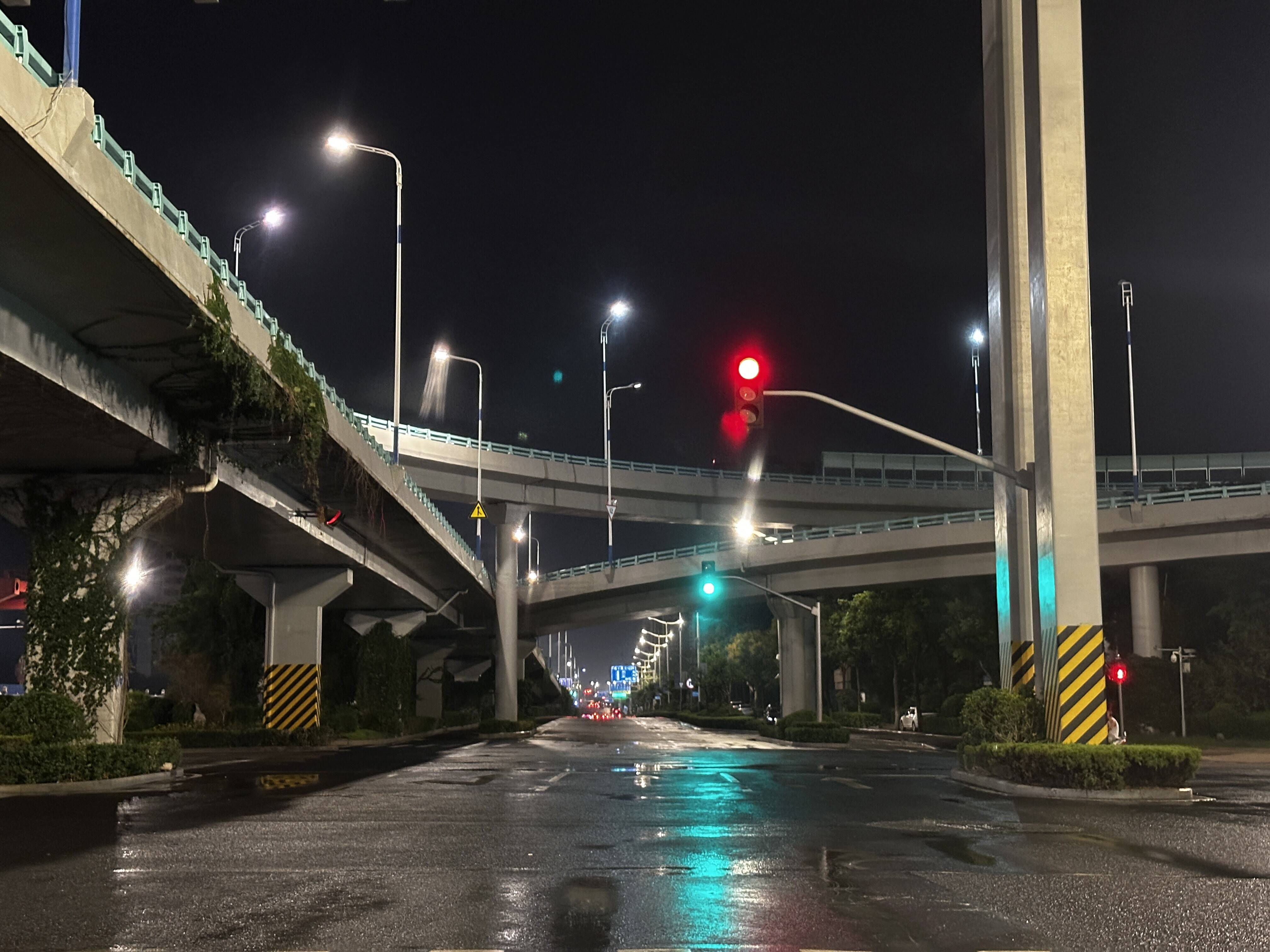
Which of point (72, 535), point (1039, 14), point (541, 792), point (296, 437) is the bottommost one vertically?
point (541, 792)

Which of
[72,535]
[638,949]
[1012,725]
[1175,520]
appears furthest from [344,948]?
[1175,520]

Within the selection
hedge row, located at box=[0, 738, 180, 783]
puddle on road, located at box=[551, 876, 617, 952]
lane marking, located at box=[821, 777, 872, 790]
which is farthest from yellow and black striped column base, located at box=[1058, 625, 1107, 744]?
hedge row, located at box=[0, 738, 180, 783]

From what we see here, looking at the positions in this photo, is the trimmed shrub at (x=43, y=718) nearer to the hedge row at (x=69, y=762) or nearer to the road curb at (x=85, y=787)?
the hedge row at (x=69, y=762)

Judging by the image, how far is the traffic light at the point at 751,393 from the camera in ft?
69.3

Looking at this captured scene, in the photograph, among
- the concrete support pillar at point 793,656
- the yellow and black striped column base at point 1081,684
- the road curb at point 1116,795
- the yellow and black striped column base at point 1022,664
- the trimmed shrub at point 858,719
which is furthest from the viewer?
the trimmed shrub at point 858,719

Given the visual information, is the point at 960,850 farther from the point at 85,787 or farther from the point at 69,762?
the point at 69,762

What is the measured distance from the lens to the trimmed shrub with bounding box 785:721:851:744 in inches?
1877

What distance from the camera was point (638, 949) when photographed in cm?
842

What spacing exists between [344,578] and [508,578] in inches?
1169

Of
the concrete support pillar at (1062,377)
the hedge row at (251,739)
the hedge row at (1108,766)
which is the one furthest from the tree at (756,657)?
the hedge row at (1108,766)

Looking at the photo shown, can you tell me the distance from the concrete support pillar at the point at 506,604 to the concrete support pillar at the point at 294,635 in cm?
2727

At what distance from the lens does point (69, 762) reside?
2434 cm

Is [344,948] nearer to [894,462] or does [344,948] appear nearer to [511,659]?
[511,659]

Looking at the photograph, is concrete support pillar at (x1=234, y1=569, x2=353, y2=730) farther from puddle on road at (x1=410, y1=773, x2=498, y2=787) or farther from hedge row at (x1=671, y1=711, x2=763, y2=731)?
hedge row at (x1=671, y1=711, x2=763, y2=731)
